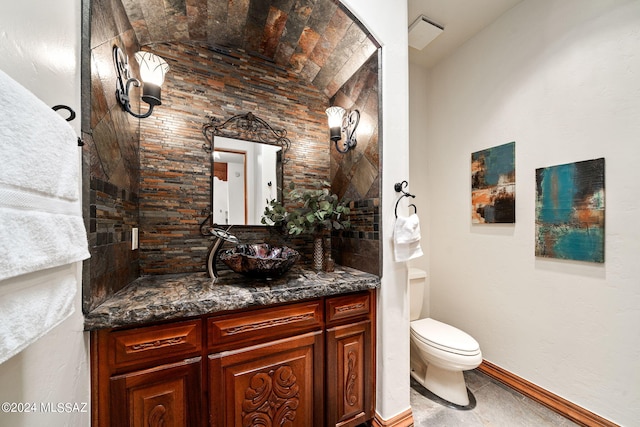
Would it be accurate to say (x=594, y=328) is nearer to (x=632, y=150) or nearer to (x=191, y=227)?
(x=632, y=150)

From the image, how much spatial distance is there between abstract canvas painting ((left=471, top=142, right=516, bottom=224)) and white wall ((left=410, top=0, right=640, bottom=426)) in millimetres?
48

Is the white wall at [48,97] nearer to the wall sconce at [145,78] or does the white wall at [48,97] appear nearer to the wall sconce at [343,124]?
the wall sconce at [145,78]

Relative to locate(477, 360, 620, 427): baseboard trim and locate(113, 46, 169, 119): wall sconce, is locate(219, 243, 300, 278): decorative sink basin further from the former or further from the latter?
locate(477, 360, 620, 427): baseboard trim

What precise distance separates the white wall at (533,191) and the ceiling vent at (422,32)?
1.22 ft

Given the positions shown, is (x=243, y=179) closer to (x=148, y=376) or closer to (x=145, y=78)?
(x=145, y=78)

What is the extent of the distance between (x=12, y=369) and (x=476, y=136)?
276cm

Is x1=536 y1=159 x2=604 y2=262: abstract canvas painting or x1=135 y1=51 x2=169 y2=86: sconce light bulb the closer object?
x1=135 y1=51 x2=169 y2=86: sconce light bulb

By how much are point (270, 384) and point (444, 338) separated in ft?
4.15

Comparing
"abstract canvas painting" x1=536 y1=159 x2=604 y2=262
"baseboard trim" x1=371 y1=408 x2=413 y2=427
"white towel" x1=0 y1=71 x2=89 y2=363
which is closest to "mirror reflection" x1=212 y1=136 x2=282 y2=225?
"white towel" x1=0 y1=71 x2=89 y2=363

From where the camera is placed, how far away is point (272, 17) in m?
1.42

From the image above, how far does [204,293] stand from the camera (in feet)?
3.44

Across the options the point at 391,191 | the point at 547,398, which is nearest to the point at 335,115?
the point at 391,191

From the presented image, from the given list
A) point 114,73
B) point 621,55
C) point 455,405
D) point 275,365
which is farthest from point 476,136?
point 114,73

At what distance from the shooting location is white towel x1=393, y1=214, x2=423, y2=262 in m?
1.33
